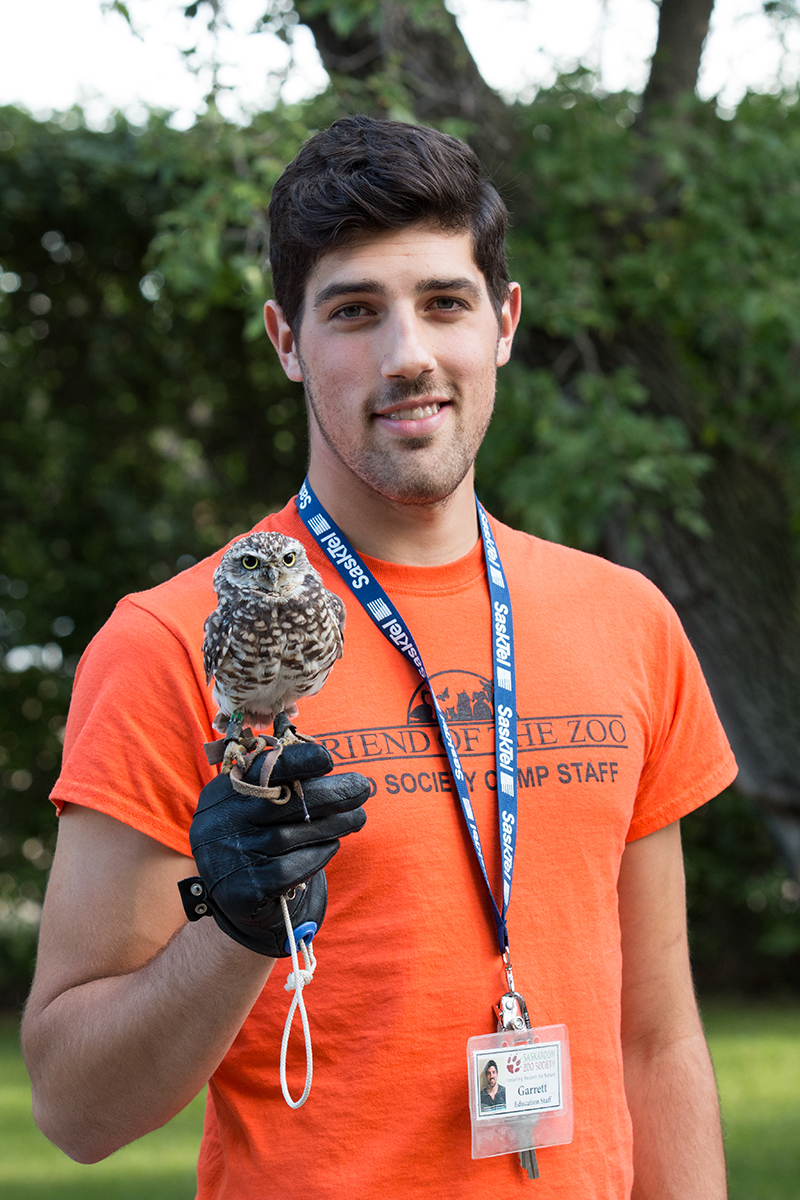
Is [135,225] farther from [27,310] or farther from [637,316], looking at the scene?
[637,316]

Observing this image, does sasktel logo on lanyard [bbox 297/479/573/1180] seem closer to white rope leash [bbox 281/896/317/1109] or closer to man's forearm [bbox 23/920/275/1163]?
white rope leash [bbox 281/896/317/1109]

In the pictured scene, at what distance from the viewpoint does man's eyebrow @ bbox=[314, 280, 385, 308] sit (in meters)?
2.23

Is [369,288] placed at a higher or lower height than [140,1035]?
higher

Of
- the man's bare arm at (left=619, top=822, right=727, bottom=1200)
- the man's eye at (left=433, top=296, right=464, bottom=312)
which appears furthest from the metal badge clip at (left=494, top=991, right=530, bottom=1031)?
the man's eye at (left=433, top=296, right=464, bottom=312)

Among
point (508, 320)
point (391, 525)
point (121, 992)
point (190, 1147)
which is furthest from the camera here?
point (190, 1147)

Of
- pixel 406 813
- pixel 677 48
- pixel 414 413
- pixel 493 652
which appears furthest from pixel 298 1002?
pixel 677 48

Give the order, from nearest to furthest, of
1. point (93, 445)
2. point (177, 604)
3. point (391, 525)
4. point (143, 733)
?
point (143, 733), point (177, 604), point (391, 525), point (93, 445)

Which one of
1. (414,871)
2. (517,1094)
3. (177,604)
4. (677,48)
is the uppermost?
(677,48)

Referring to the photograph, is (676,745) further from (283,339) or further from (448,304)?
(283,339)

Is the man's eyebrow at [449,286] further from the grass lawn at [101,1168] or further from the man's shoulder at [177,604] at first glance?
the grass lawn at [101,1168]

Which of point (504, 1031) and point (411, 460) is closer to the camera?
point (504, 1031)

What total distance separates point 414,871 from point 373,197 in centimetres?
130

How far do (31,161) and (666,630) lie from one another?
30.4 ft

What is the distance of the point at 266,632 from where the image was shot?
185cm
